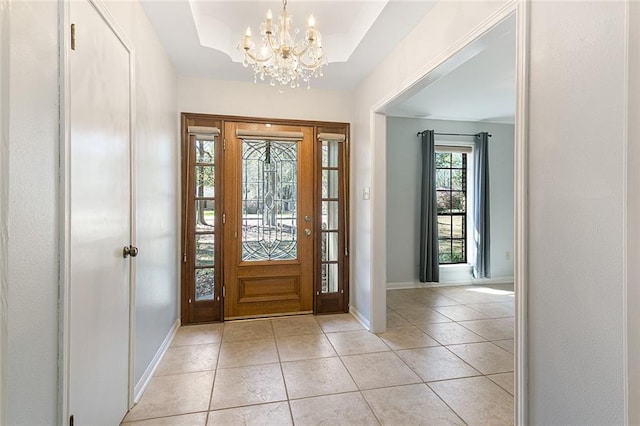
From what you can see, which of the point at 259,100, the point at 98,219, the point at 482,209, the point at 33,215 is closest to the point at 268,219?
the point at 259,100

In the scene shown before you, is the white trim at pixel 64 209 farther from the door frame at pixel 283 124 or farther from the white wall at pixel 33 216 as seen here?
the door frame at pixel 283 124

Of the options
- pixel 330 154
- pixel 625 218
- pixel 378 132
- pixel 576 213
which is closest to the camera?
pixel 625 218

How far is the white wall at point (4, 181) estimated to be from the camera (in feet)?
2.96

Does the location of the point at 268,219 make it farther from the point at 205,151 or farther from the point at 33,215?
the point at 33,215

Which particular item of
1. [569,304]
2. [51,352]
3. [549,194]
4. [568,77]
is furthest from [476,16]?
[51,352]

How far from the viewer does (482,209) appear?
482cm

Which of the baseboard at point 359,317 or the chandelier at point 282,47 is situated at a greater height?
the chandelier at point 282,47

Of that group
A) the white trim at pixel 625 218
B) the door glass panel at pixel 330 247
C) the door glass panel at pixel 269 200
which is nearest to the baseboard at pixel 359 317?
the door glass panel at pixel 330 247

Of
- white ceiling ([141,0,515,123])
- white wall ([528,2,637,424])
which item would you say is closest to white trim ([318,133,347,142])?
white ceiling ([141,0,515,123])

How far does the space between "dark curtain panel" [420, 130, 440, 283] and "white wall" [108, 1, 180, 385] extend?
11.0ft

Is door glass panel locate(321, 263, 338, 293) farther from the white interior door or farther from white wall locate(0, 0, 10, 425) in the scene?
white wall locate(0, 0, 10, 425)

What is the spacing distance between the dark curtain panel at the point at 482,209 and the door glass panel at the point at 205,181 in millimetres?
3892

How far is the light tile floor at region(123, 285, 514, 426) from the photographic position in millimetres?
1844

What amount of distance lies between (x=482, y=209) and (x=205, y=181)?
4.01m
